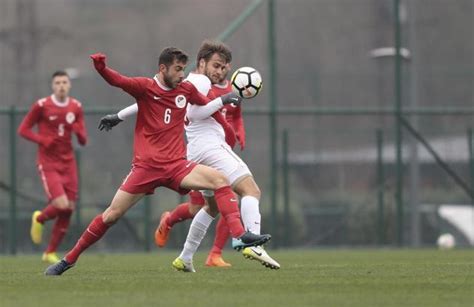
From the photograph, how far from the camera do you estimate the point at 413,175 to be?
A: 2180cm

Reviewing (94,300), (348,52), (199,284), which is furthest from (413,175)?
(94,300)

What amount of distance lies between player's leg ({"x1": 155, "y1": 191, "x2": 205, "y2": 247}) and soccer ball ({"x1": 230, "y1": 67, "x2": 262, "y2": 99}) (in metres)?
1.23

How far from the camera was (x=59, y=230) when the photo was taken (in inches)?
672

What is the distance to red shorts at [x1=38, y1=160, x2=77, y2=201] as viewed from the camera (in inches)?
669

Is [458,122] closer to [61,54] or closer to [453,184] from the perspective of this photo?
[453,184]

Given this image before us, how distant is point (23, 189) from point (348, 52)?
361 inches

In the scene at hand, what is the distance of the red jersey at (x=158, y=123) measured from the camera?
468 inches

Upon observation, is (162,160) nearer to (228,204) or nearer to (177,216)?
(228,204)

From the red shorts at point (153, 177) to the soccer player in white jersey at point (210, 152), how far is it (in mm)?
597

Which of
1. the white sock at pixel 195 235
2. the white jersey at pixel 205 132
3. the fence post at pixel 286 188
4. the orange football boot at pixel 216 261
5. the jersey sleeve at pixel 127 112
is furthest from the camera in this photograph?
the fence post at pixel 286 188

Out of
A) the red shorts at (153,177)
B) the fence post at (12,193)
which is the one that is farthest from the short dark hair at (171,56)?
the fence post at (12,193)

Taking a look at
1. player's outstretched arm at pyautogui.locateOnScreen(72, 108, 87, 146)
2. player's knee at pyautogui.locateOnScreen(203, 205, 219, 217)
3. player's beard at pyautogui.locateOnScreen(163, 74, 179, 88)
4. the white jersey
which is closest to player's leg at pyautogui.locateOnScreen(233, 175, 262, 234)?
player's knee at pyautogui.locateOnScreen(203, 205, 219, 217)

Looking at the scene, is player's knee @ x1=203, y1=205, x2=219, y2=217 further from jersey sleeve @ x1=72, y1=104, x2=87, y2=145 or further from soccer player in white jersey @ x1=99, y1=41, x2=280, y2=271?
jersey sleeve @ x1=72, y1=104, x2=87, y2=145

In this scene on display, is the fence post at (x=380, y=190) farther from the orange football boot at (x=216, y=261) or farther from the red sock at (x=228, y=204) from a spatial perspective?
the red sock at (x=228, y=204)
